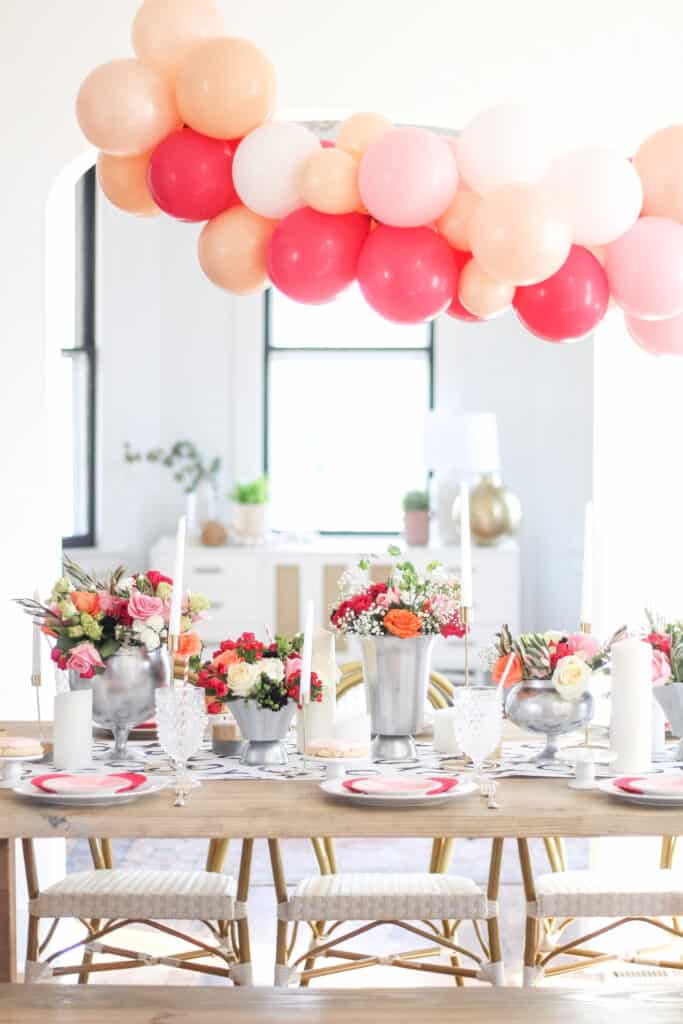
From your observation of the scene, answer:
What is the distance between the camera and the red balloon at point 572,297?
2684mm

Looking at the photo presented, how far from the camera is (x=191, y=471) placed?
729 centimetres

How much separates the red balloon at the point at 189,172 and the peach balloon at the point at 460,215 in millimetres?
436

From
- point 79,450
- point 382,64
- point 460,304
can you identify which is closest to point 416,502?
point 79,450

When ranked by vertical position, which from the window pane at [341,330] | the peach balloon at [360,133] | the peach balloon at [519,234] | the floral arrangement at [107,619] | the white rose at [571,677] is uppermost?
the window pane at [341,330]

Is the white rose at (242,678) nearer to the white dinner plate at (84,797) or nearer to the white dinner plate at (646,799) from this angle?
the white dinner plate at (84,797)

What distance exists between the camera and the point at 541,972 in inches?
110

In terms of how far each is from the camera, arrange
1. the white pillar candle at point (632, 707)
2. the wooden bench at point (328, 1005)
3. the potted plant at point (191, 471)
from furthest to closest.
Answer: the potted plant at point (191, 471) → the white pillar candle at point (632, 707) → the wooden bench at point (328, 1005)

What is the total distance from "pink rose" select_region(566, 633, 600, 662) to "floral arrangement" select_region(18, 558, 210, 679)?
703mm

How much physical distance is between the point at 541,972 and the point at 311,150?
1663mm

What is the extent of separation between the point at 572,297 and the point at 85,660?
1.14 meters

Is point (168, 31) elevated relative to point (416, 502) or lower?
elevated

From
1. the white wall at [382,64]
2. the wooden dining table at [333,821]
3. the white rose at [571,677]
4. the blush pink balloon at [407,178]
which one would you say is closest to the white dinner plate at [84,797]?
the wooden dining table at [333,821]

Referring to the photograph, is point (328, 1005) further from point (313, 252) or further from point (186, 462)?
point (186, 462)

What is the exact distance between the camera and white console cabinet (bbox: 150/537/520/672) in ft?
22.2
